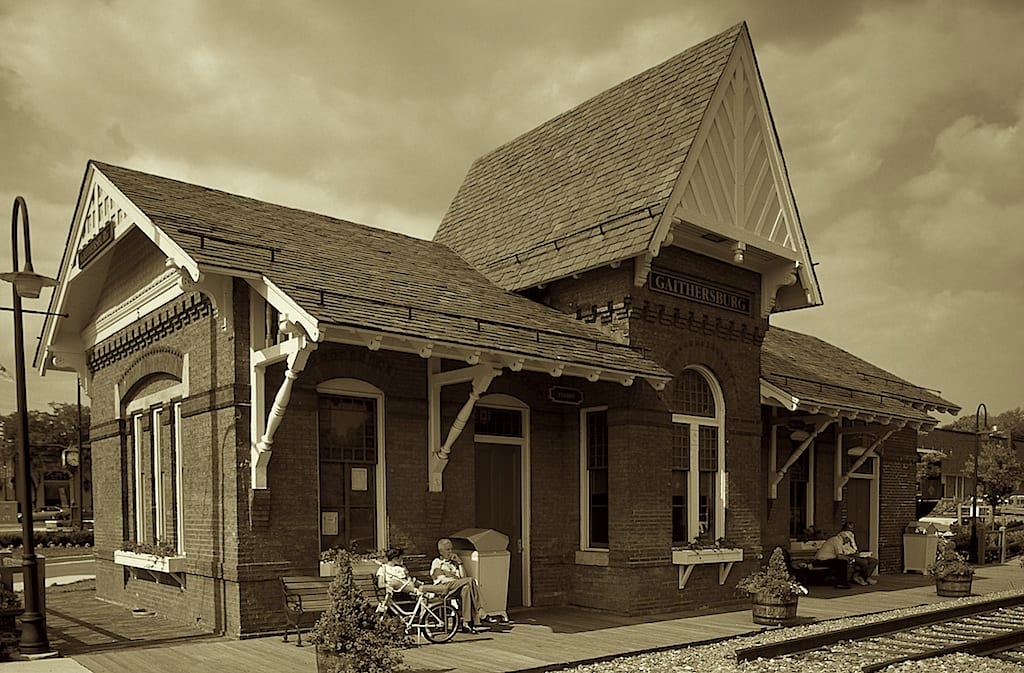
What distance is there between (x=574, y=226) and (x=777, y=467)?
23.3 ft

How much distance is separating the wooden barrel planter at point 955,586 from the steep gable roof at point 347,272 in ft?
25.3

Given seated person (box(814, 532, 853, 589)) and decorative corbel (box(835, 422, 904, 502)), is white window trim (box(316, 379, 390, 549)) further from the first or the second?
decorative corbel (box(835, 422, 904, 502))

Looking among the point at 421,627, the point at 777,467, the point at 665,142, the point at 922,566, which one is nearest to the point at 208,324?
the point at 421,627

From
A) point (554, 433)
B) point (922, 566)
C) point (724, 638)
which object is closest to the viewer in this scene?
point (724, 638)

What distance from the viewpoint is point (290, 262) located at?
11.5 m

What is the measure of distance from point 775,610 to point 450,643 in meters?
4.78

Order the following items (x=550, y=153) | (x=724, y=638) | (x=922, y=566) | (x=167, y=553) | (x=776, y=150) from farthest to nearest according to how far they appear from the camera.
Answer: (x=922, y=566)
(x=550, y=153)
(x=776, y=150)
(x=167, y=553)
(x=724, y=638)

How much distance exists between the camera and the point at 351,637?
7.29 meters

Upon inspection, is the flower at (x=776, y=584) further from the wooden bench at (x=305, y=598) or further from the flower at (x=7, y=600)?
the flower at (x=7, y=600)

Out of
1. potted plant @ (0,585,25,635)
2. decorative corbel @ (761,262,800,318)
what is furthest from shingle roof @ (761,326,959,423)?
potted plant @ (0,585,25,635)

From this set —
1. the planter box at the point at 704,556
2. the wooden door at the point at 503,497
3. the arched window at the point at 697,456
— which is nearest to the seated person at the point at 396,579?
the wooden door at the point at 503,497

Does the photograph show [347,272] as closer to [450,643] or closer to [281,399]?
[281,399]

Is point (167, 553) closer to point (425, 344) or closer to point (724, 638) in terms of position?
point (425, 344)

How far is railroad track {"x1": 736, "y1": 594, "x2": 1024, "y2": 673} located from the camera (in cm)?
1008
